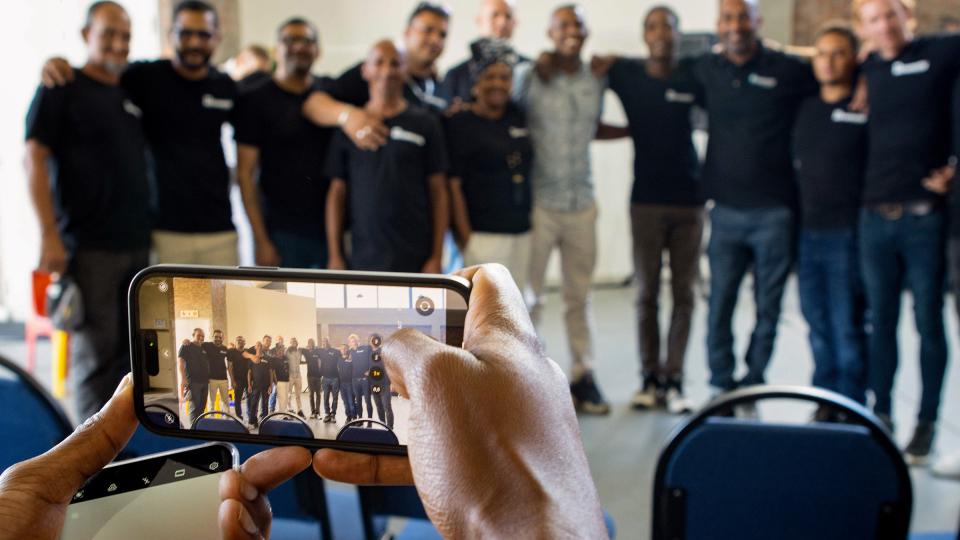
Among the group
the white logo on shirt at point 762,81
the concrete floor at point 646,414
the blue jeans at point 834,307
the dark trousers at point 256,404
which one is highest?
the white logo on shirt at point 762,81

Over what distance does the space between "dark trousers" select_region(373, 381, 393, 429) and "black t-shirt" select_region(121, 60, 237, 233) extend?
2652 mm

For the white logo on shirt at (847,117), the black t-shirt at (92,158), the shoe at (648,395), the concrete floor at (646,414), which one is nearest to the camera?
the concrete floor at (646,414)

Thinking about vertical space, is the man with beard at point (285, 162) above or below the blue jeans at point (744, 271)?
above

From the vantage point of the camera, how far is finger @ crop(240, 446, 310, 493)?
830 mm

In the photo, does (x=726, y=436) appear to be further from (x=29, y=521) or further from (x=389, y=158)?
(x=389, y=158)

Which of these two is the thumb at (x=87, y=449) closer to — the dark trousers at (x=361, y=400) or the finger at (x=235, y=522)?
the finger at (x=235, y=522)

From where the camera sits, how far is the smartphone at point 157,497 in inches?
34.1

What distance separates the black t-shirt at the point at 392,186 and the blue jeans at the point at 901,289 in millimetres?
1723

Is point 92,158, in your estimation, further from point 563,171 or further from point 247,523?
point 247,523

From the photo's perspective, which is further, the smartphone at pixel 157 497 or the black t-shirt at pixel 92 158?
the black t-shirt at pixel 92 158

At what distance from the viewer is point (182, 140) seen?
10.6ft

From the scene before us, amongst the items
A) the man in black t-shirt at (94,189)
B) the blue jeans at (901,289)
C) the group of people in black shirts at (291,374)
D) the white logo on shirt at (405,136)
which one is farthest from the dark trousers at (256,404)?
the blue jeans at (901,289)

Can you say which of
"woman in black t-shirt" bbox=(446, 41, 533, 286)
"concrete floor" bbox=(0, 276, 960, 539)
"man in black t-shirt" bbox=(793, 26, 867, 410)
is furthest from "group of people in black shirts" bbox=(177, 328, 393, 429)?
"man in black t-shirt" bbox=(793, 26, 867, 410)

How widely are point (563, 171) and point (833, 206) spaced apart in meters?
1.12
